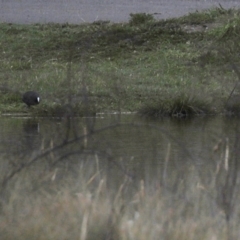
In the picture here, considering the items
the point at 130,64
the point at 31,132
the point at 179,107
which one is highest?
the point at 130,64

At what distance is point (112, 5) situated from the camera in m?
21.8

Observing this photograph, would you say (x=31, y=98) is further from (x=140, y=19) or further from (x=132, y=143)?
(x=140, y=19)

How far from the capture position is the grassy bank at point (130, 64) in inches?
521

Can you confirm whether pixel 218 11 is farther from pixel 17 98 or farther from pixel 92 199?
pixel 92 199

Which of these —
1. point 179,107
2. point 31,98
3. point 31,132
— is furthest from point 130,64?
point 31,132

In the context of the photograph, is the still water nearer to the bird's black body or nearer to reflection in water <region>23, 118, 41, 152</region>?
reflection in water <region>23, 118, 41, 152</region>

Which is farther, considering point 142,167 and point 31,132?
point 31,132

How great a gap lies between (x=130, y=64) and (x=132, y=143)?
5.03 metres

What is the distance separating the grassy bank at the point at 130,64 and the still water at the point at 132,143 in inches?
16.7

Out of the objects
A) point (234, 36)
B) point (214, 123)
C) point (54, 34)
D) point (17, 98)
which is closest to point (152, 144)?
point (214, 123)

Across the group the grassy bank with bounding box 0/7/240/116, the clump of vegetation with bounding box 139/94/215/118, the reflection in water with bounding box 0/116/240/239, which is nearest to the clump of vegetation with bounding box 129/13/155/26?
the grassy bank with bounding box 0/7/240/116

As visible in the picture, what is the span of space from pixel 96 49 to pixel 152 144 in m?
6.53

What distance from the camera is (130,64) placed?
1591 centimetres

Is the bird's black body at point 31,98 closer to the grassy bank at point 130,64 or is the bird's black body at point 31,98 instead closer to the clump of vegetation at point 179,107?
the grassy bank at point 130,64
